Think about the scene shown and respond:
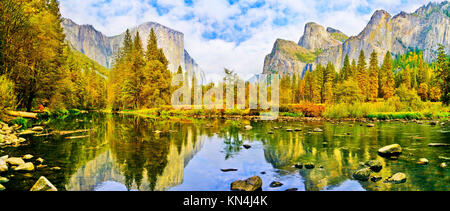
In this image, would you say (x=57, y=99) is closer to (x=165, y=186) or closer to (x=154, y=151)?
(x=154, y=151)

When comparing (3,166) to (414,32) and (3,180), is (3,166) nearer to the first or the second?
(3,180)

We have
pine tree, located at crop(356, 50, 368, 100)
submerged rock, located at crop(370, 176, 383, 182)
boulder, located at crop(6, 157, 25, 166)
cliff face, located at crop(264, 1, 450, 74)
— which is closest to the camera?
submerged rock, located at crop(370, 176, 383, 182)

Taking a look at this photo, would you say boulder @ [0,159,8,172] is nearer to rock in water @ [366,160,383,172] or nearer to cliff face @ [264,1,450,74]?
rock in water @ [366,160,383,172]

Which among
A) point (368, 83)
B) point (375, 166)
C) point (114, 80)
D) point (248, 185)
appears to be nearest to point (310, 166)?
point (375, 166)

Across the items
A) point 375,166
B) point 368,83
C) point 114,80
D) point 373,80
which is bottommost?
point 375,166

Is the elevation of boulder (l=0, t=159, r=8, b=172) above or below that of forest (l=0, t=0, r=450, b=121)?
below

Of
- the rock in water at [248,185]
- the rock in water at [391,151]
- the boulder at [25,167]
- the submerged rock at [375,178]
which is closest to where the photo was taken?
the rock in water at [248,185]

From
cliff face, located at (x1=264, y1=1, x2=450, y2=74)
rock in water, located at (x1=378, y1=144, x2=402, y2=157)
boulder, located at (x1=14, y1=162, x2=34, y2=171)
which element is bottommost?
boulder, located at (x1=14, y1=162, x2=34, y2=171)

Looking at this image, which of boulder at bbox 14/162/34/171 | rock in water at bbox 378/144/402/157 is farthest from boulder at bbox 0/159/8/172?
rock in water at bbox 378/144/402/157

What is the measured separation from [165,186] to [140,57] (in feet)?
165

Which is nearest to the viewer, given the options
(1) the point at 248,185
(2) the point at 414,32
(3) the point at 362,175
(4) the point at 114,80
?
(1) the point at 248,185

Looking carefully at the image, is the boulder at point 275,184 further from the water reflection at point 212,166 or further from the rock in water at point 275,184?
the water reflection at point 212,166

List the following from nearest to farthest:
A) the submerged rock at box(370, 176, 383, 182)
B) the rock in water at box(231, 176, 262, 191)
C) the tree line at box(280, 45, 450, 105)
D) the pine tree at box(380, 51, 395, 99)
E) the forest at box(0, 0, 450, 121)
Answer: the rock in water at box(231, 176, 262, 191) < the submerged rock at box(370, 176, 383, 182) < the forest at box(0, 0, 450, 121) < the tree line at box(280, 45, 450, 105) < the pine tree at box(380, 51, 395, 99)

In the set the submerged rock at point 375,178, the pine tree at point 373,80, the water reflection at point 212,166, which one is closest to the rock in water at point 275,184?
the water reflection at point 212,166
